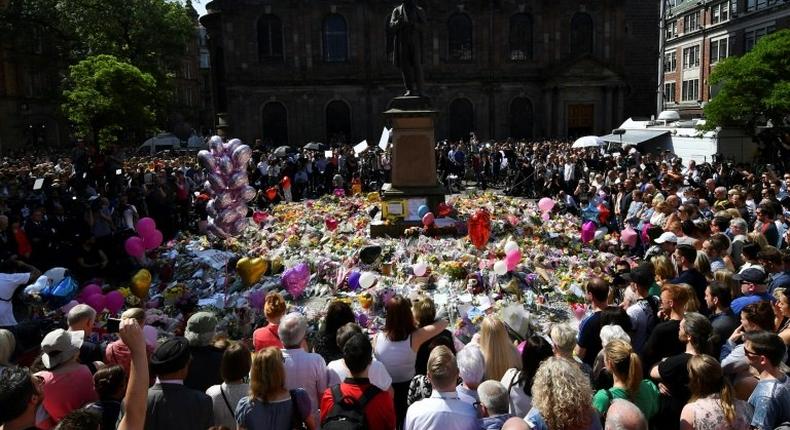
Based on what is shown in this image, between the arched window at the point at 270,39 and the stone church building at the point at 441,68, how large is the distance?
2.6 inches

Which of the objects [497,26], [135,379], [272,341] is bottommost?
[272,341]

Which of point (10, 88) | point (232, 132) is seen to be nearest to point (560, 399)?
point (232, 132)

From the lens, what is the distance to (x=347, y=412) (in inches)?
170

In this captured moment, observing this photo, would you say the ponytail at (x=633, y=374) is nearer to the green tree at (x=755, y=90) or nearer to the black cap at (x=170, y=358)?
the black cap at (x=170, y=358)

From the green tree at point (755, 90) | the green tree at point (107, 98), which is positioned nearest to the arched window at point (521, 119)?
the green tree at point (755, 90)

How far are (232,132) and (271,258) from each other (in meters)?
35.1

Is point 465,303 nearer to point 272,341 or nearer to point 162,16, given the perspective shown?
point 272,341

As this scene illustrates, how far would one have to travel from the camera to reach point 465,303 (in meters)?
9.12

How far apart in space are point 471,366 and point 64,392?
2835 millimetres

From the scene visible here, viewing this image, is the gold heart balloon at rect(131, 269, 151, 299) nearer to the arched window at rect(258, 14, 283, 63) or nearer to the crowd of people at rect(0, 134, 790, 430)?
the crowd of people at rect(0, 134, 790, 430)

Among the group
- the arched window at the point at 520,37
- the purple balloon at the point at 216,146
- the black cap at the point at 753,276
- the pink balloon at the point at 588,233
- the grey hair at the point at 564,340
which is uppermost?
the arched window at the point at 520,37

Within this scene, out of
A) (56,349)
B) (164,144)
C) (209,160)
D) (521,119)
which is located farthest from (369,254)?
(164,144)

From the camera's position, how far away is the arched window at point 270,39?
44312 millimetres

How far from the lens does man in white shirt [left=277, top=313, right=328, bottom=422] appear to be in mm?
4867
